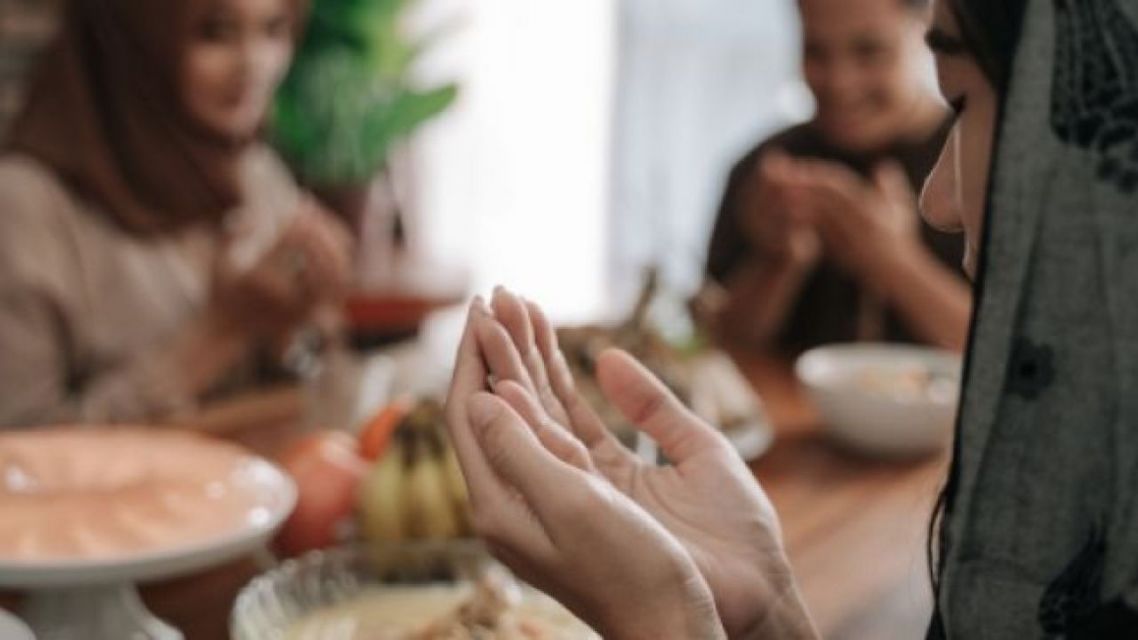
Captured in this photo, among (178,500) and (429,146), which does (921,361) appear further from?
(429,146)

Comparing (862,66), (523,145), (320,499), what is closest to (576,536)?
(320,499)

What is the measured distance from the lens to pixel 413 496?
109cm

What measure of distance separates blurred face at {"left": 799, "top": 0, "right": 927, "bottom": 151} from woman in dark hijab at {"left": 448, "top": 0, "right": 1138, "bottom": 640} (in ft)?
4.69

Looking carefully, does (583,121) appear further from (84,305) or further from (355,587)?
(355,587)

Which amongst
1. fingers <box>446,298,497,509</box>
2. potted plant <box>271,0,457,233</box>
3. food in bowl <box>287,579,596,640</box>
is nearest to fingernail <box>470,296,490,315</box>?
fingers <box>446,298,497,509</box>

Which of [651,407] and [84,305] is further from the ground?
[651,407]

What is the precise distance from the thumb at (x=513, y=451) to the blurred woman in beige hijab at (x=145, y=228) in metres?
0.93

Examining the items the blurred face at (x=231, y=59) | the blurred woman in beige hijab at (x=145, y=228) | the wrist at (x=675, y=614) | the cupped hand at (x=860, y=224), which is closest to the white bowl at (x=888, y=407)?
the cupped hand at (x=860, y=224)

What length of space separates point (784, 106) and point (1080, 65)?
347 centimetres

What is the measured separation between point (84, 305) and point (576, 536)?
4.19 feet

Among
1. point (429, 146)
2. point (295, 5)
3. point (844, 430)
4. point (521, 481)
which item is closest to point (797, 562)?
point (844, 430)

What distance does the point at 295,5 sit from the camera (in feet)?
6.45

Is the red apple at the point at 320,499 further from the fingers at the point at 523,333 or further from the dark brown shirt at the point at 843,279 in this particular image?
the dark brown shirt at the point at 843,279

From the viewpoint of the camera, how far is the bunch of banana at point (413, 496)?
1.08 m
